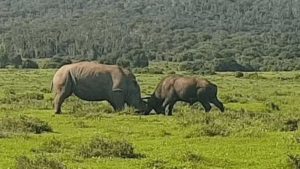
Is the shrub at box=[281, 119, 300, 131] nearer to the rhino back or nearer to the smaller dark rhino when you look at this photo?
the smaller dark rhino

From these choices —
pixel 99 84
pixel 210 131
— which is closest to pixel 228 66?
pixel 99 84

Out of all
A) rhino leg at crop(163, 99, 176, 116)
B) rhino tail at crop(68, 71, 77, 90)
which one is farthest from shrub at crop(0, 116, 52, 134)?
rhino leg at crop(163, 99, 176, 116)

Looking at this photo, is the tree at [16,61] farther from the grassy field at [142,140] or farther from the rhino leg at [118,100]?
the rhino leg at [118,100]

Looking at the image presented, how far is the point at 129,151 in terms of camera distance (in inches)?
813

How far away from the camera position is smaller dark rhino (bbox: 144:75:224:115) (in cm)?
3859

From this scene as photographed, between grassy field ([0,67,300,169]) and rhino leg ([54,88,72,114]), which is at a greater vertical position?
grassy field ([0,67,300,169])

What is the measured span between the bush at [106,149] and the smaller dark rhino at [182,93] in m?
17.3

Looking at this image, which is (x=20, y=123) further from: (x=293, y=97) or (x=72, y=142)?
(x=293, y=97)

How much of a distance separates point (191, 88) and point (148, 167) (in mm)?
20197

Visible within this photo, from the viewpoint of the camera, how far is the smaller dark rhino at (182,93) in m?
38.6

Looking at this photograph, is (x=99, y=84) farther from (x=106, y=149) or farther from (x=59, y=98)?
(x=106, y=149)

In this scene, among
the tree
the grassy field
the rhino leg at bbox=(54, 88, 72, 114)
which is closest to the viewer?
the grassy field

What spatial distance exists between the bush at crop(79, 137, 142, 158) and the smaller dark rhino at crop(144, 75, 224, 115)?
1731cm

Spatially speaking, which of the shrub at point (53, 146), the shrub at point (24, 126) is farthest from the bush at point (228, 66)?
the shrub at point (53, 146)
